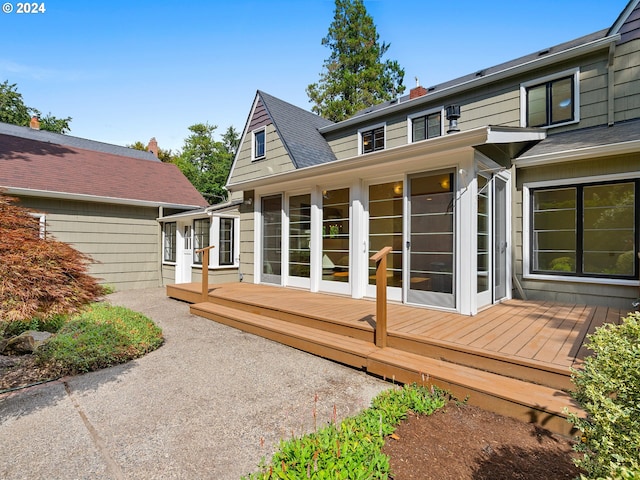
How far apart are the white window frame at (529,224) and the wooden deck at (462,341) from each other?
0.45 metres

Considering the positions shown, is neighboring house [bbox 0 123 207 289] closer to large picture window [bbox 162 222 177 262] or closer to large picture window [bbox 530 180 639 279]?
large picture window [bbox 162 222 177 262]

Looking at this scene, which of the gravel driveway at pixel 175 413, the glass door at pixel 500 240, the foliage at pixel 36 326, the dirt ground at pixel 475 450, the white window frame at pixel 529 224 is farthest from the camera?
the glass door at pixel 500 240

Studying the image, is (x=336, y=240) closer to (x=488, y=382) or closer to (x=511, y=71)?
(x=488, y=382)

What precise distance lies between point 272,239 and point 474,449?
591 centimetres

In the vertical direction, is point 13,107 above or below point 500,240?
above

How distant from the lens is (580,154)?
16.2ft

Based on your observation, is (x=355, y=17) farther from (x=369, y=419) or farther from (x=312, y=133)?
(x=369, y=419)

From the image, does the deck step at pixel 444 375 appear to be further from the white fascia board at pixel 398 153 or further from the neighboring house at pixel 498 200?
the white fascia board at pixel 398 153

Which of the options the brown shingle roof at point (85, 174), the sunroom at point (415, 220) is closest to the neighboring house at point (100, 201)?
the brown shingle roof at point (85, 174)

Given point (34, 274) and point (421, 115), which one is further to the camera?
point (421, 115)

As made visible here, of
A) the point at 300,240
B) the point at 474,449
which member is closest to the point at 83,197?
the point at 300,240

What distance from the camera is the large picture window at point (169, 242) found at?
10.6 meters

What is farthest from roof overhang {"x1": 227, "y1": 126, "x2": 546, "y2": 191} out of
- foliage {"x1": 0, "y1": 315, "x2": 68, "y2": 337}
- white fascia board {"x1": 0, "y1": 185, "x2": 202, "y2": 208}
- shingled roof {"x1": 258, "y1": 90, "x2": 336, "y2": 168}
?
white fascia board {"x1": 0, "y1": 185, "x2": 202, "y2": 208}

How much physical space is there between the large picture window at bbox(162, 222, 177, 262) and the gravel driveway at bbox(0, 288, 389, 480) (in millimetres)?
6807
